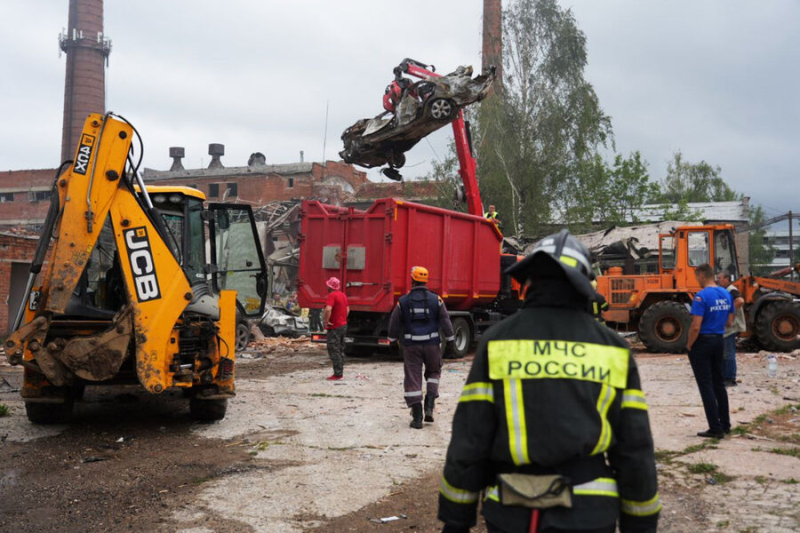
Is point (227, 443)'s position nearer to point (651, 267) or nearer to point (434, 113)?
point (434, 113)

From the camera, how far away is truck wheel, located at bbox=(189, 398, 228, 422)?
7.72m

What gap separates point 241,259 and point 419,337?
2407mm

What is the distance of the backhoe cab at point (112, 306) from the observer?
6.62 metres

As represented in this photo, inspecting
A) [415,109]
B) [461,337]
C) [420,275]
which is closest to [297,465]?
[420,275]

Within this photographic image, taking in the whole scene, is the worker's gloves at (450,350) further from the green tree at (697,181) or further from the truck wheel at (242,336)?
the green tree at (697,181)

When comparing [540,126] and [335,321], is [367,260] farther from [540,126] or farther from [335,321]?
[540,126]

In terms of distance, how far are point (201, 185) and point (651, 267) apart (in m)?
32.7

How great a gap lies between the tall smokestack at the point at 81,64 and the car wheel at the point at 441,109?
3296 cm

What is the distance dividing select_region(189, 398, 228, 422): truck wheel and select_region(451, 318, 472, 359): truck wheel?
24.1ft

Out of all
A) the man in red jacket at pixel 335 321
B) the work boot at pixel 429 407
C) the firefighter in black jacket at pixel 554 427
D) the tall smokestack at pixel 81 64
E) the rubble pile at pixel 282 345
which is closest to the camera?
the firefighter in black jacket at pixel 554 427

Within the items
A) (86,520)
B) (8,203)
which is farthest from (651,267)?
(8,203)

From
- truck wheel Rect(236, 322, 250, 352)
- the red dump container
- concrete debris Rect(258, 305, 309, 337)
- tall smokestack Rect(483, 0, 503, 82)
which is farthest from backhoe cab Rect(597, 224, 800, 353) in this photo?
tall smokestack Rect(483, 0, 503, 82)

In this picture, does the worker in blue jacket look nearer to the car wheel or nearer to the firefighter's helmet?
the firefighter's helmet

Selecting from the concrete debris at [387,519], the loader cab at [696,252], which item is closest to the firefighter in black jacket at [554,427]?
the concrete debris at [387,519]
